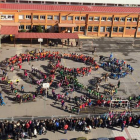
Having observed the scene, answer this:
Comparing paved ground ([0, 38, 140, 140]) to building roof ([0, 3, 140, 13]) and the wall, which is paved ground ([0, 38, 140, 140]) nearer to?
the wall

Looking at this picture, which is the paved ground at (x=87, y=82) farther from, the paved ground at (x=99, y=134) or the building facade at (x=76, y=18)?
the building facade at (x=76, y=18)

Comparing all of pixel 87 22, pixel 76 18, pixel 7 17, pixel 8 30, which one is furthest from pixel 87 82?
pixel 7 17

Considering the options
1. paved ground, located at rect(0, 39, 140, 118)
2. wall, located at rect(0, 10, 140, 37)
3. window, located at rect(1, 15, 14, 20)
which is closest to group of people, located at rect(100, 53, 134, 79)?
paved ground, located at rect(0, 39, 140, 118)

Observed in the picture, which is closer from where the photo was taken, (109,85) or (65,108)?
(65,108)

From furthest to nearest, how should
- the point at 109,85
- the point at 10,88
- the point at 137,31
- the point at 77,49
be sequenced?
the point at 137,31, the point at 77,49, the point at 109,85, the point at 10,88

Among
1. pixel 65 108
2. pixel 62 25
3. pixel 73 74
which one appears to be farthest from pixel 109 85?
pixel 62 25

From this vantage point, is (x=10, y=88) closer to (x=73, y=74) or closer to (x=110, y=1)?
(x=73, y=74)

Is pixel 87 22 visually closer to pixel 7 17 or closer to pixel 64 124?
pixel 7 17

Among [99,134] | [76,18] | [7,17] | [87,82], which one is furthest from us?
[76,18]
